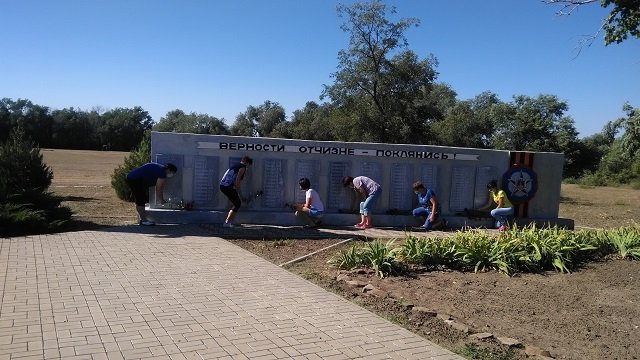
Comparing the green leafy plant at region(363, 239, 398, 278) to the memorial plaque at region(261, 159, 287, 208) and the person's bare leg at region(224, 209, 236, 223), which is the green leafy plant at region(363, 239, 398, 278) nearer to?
the person's bare leg at region(224, 209, 236, 223)

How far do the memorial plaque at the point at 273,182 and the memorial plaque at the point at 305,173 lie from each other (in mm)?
329

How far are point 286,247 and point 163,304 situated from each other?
4.29m

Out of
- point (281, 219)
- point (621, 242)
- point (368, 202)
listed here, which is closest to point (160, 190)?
point (281, 219)

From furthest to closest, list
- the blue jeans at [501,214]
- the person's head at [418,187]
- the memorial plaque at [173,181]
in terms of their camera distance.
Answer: the blue jeans at [501,214] < the person's head at [418,187] < the memorial plaque at [173,181]

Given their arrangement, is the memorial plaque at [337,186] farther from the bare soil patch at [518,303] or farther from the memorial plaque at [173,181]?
the bare soil patch at [518,303]

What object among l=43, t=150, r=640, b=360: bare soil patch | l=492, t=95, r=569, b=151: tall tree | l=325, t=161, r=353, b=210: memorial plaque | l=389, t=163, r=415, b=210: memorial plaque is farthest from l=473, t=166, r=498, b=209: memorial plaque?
l=492, t=95, r=569, b=151: tall tree

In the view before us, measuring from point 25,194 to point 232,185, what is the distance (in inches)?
169

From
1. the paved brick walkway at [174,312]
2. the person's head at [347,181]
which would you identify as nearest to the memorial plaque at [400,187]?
the person's head at [347,181]

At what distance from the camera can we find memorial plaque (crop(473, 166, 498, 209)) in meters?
15.1

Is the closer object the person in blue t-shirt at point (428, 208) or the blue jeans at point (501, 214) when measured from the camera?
the person in blue t-shirt at point (428, 208)

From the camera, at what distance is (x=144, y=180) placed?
39.5 ft

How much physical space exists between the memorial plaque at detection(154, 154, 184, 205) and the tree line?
25.2 feet

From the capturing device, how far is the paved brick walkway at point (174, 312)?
4848mm

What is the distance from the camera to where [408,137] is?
2622 centimetres
